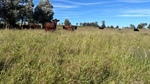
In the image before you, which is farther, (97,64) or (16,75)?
(97,64)

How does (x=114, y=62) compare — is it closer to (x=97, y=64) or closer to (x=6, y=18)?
(x=97, y=64)

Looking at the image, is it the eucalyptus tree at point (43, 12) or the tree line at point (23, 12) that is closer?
the tree line at point (23, 12)

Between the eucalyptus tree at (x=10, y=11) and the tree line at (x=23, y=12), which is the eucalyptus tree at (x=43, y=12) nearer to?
the tree line at (x=23, y=12)

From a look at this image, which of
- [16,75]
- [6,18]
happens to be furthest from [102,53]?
[6,18]

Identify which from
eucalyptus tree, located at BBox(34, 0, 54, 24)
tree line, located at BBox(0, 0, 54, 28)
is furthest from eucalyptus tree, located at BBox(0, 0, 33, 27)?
eucalyptus tree, located at BBox(34, 0, 54, 24)

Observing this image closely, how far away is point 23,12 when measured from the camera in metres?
41.3

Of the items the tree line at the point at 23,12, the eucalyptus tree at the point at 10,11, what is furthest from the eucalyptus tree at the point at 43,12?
the eucalyptus tree at the point at 10,11

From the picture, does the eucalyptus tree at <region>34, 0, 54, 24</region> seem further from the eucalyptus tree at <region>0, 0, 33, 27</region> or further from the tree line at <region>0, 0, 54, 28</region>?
the eucalyptus tree at <region>0, 0, 33, 27</region>

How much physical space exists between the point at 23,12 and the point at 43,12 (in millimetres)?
8912

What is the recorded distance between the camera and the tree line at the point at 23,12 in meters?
38.0

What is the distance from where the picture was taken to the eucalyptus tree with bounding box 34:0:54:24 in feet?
160

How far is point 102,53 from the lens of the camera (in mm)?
6016

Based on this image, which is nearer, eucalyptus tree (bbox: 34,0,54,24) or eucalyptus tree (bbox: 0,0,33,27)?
eucalyptus tree (bbox: 0,0,33,27)

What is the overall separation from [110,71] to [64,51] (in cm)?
182
